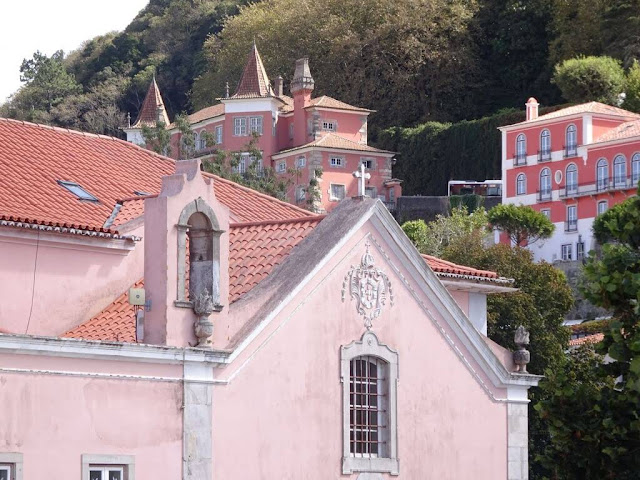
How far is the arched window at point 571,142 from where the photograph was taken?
105 m

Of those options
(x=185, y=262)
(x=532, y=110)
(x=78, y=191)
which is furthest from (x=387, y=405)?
(x=532, y=110)

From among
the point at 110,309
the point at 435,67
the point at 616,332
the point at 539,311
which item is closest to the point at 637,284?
the point at 616,332

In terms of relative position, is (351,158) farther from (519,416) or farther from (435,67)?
(519,416)

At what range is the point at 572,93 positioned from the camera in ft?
371

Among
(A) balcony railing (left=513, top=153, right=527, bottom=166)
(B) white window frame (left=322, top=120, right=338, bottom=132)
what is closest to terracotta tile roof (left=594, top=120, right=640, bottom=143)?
(A) balcony railing (left=513, top=153, right=527, bottom=166)

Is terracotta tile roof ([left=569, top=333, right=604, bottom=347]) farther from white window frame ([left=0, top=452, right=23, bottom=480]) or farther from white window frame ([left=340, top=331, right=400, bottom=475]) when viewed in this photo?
white window frame ([left=0, top=452, right=23, bottom=480])

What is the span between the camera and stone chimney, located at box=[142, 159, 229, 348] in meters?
28.2

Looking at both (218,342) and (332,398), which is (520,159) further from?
(218,342)

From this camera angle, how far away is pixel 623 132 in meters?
103

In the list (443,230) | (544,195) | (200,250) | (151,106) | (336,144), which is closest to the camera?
(200,250)

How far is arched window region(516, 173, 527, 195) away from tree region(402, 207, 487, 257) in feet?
17.0

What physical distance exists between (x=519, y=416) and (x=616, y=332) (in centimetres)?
928

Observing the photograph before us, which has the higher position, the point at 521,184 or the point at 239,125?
the point at 239,125

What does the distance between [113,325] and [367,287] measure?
13.9ft
